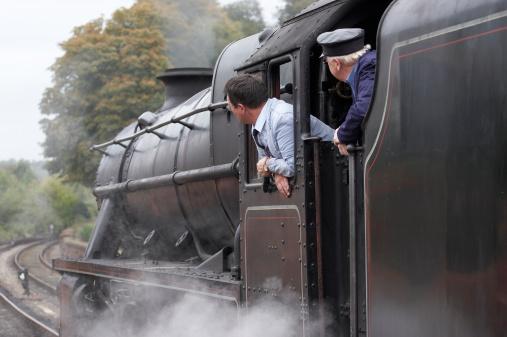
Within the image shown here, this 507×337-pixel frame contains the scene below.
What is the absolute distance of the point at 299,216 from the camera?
432cm

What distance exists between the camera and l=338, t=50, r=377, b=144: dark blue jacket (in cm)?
379

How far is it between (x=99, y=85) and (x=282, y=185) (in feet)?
85.1

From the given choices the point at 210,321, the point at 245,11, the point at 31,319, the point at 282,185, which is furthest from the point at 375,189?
the point at 245,11

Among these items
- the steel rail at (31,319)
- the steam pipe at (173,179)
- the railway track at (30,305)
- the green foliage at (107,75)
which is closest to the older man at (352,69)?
the steam pipe at (173,179)

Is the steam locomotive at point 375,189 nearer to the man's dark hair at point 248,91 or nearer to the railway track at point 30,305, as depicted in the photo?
the man's dark hair at point 248,91

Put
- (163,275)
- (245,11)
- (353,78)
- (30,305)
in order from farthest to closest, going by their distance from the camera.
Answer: (245,11) → (30,305) → (163,275) → (353,78)

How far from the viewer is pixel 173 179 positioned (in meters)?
7.07

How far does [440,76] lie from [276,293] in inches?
71.3

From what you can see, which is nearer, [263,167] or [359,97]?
[359,97]

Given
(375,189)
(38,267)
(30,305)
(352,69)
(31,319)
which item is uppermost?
(352,69)

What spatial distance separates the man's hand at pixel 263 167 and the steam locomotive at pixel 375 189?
0.33 feet

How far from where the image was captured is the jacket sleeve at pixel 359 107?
Answer: 3789 mm

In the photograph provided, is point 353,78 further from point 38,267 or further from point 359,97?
point 38,267

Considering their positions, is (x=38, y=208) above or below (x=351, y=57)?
below
